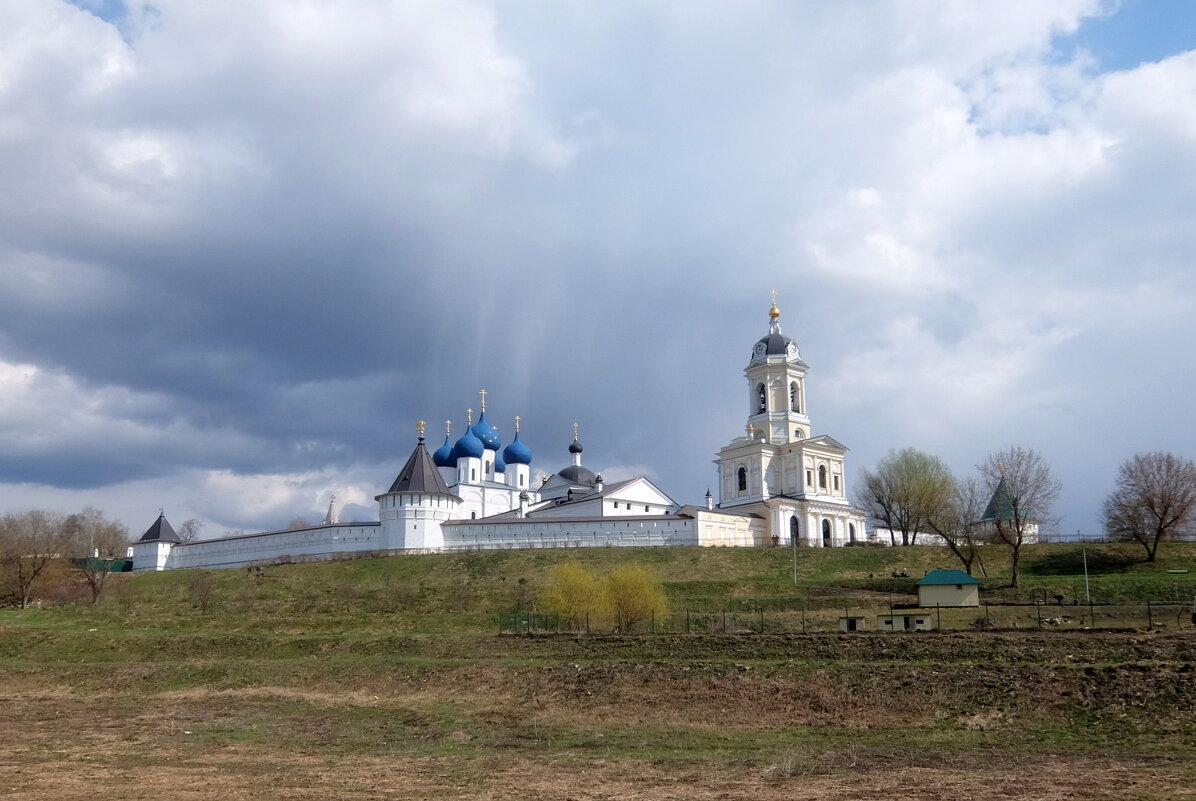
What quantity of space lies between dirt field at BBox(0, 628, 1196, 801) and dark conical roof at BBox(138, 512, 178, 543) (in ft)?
138

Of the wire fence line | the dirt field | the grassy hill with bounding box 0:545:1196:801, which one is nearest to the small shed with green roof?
the wire fence line

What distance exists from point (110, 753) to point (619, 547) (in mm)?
40178

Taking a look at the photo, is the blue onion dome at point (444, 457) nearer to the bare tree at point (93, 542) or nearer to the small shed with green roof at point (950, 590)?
the bare tree at point (93, 542)

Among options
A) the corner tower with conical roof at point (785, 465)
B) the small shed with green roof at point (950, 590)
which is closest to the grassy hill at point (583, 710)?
the small shed with green roof at point (950, 590)

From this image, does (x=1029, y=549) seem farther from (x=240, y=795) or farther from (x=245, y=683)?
(x=240, y=795)

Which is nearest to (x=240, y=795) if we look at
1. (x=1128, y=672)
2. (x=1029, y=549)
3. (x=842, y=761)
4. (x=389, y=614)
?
(x=842, y=761)

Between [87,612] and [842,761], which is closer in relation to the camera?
[842,761]

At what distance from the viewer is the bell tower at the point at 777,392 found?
72562 millimetres

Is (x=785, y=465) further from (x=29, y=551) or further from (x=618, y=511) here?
(x=29, y=551)

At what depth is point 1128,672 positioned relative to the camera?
23.0 meters

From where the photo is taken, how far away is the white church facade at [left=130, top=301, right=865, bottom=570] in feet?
200

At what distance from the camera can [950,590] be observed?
37094mm

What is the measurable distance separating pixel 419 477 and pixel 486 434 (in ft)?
84.5

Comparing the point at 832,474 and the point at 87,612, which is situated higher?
the point at 832,474
